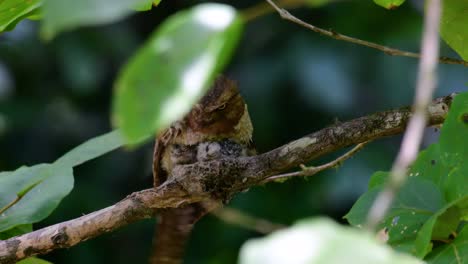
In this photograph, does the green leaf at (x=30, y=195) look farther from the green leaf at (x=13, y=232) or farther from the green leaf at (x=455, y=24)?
the green leaf at (x=455, y=24)

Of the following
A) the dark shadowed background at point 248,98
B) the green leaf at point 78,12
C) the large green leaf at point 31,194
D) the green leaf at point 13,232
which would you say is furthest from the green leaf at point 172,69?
the dark shadowed background at point 248,98

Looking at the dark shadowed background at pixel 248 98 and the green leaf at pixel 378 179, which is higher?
the green leaf at pixel 378 179

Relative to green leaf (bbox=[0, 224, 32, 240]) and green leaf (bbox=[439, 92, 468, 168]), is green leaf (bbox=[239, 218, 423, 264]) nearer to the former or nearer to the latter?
green leaf (bbox=[439, 92, 468, 168])

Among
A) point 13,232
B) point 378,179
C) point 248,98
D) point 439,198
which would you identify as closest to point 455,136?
point 439,198

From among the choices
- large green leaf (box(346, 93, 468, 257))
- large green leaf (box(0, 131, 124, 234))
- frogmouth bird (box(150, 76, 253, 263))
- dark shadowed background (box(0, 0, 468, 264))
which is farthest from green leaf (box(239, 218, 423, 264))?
dark shadowed background (box(0, 0, 468, 264))

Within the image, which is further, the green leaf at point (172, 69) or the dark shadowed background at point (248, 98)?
the dark shadowed background at point (248, 98)

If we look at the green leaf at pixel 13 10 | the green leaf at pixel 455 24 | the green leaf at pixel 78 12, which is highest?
the green leaf at pixel 78 12

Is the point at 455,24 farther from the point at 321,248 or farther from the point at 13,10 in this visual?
the point at 321,248
